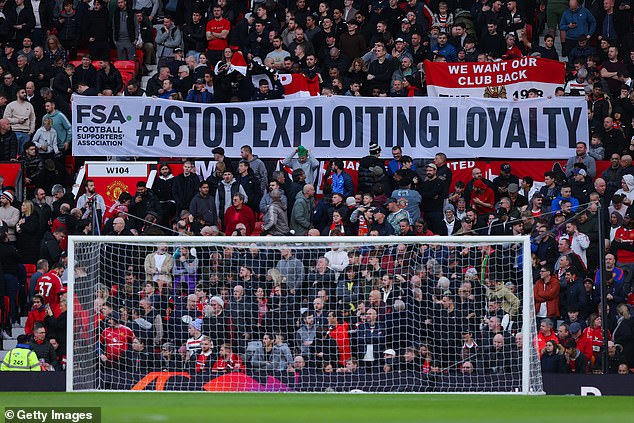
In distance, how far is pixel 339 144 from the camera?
2081 centimetres

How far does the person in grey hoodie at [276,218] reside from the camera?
19.5 meters

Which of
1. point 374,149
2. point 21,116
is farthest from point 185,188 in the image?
point 21,116

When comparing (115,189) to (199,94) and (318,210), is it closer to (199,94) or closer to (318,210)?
(199,94)

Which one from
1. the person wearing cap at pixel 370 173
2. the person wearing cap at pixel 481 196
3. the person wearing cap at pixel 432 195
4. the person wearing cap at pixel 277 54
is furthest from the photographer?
the person wearing cap at pixel 277 54

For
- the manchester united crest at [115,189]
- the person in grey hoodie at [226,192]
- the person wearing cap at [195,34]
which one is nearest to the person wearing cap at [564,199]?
the person in grey hoodie at [226,192]

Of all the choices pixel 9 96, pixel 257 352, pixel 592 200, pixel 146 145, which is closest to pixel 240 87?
pixel 146 145

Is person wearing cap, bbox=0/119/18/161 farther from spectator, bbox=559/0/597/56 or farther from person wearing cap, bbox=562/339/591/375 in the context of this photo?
spectator, bbox=559/0/597/56

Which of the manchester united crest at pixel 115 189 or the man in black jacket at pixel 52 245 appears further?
the manchester united crest at pixel 115 189

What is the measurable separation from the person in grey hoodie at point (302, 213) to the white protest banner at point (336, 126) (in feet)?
4.10

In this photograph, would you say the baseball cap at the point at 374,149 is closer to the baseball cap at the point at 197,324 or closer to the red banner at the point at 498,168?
the red banner at the point at 498,168

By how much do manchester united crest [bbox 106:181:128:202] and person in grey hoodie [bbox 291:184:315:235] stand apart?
2671 mm

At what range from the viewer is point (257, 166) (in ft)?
66.4

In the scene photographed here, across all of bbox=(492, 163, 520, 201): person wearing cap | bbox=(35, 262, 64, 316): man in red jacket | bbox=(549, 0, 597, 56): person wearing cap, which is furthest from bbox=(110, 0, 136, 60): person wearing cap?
bbox=(549, 0, 597, 56): person wearing cap

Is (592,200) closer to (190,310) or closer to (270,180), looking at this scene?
(270,180)
